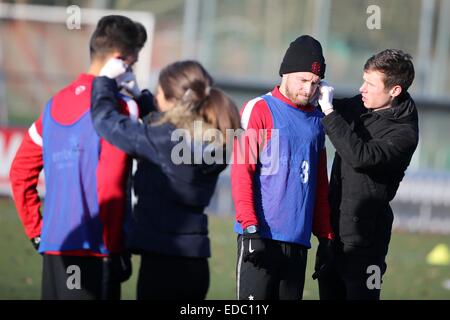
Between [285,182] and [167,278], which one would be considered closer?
[167,278]

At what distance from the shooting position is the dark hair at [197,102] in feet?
15.6

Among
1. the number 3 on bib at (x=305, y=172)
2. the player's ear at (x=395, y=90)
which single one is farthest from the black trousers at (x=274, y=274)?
the player's ear at (x=395, y=90)

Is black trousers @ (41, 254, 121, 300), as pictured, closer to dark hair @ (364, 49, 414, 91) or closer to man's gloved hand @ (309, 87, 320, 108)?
man's gloved hand @ (309, 87, 320, 108)

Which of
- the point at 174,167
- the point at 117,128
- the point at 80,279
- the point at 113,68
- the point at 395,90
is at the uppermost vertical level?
the point at 113,68

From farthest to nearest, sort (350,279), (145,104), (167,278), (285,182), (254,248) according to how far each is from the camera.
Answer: (350,279), (285,182), (254,248), (145,104), (167,278)

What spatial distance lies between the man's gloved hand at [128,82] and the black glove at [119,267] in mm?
891

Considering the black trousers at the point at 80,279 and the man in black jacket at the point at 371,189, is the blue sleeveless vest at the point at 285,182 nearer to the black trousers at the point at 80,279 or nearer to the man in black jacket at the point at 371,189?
the man in black jacket at the point at 371,189

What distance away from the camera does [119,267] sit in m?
4.84

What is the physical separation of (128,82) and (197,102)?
0.50m

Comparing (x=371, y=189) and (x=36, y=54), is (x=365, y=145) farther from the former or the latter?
(x=36, y=54)

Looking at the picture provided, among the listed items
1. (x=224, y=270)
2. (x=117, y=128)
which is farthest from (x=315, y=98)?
(x=224, y=270)

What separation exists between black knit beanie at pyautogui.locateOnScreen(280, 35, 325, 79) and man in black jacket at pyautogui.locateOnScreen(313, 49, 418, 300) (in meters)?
0.48

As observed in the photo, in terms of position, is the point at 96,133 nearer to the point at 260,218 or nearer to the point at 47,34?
the point at 260,218

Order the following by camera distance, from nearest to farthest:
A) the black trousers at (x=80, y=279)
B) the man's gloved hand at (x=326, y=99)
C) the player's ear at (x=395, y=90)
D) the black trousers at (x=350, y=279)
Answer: the black trousers at (x=80, y=279)
the man's gloved hand at (x=326, y=99)
the black trousers at (x=350, y=279)
the player's ear at (x=395, y=90)
